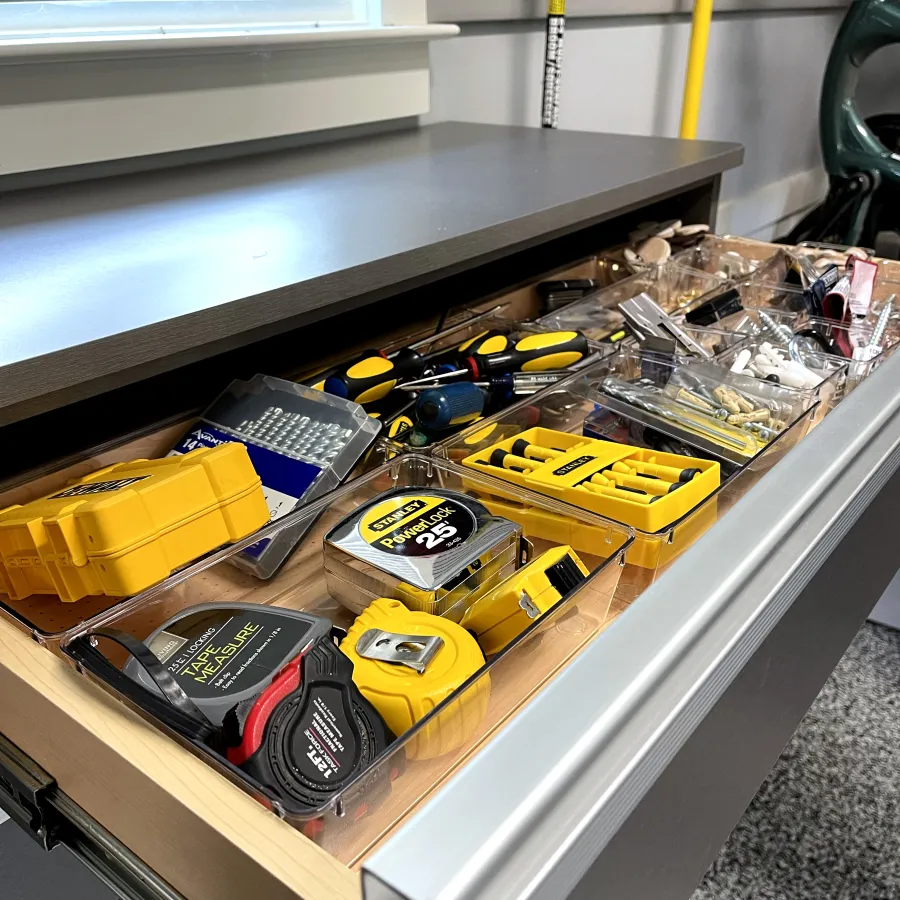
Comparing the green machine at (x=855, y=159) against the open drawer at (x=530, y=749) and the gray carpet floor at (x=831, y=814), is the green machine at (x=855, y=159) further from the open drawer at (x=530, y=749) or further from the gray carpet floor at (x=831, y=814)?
the open drawer at (x=530, y=749)

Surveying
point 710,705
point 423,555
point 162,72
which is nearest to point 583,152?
point 162,72

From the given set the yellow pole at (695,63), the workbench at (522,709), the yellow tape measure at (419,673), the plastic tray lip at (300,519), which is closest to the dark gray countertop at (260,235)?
the workbench at (522,709)

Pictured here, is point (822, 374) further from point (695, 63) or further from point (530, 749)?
point (695, 63)

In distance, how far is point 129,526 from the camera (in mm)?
494

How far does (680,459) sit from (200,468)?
0.35m

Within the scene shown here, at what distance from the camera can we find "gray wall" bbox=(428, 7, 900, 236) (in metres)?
1.37

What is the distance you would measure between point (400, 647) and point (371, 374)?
327 millimetres

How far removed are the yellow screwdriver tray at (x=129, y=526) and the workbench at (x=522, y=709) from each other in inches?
2.1

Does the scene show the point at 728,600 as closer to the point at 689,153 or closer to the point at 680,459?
the point at 680,459

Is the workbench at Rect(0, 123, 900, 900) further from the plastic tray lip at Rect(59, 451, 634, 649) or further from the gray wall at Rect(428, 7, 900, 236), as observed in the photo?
the gray wall at Rect(428, 7, 900, 236)

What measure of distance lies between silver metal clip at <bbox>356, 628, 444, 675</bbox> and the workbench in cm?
12

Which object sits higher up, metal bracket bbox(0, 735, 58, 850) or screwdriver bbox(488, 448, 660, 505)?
screwdriver bbox(488, 448, 660, 505)

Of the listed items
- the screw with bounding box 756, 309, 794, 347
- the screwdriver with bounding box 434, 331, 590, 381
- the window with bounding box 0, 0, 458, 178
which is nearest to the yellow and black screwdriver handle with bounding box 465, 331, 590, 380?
the screwdriver with bounding box 434, 331, 590, 381

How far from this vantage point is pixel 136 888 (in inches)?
16.7
